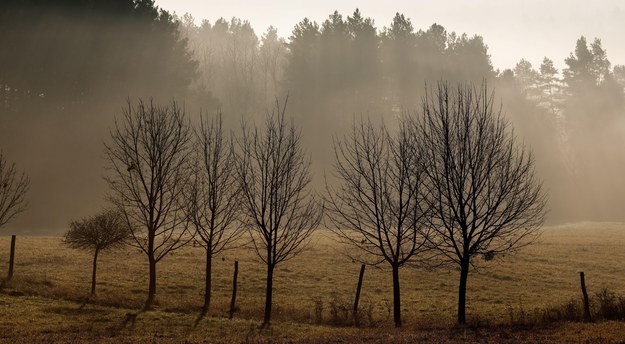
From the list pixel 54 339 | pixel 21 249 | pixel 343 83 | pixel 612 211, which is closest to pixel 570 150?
pixel 612 211

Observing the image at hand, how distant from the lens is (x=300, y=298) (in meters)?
25.2

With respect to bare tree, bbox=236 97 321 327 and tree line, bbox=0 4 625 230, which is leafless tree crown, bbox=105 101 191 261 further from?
tree line, bbox=0 4 625 230

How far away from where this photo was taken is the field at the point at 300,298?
15.6m

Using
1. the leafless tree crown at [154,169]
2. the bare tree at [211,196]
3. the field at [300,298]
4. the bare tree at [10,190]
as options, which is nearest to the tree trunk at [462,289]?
the field at [300,298]

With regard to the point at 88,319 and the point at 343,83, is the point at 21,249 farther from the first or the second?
the point at 343,83

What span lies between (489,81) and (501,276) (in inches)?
3255

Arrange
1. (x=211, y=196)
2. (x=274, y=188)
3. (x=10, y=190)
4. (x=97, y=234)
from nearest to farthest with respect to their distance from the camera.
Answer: (x=274, y=188), (x=211, y=196), (x=97, y=234), (x=10, y=190)

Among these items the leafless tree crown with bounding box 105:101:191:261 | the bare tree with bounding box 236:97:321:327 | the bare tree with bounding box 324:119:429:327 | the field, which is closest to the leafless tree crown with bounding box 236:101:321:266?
the bare tree with bounding box 236:97:321:327

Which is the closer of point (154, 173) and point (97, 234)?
point (97, 234)

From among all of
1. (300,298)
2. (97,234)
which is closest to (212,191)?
(97,234)

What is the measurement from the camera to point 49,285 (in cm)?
2348

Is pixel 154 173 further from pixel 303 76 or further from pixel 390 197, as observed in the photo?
pixel 303 76

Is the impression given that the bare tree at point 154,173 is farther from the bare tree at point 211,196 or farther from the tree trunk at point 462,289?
the tree trunk at point 462,289

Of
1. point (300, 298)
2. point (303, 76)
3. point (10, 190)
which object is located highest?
point (303, 76)
